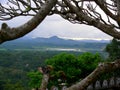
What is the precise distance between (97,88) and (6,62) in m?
96.3

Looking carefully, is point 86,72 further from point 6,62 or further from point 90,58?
point 6,62

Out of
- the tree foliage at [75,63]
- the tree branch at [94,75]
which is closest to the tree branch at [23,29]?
the tree branch at [94,75]

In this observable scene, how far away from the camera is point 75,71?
99.3 ft

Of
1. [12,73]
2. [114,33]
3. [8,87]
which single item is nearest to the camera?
[114,33]

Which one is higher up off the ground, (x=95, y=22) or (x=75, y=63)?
(x=95, y=22)

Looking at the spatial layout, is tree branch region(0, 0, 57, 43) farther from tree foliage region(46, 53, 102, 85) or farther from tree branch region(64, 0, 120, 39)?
tree foliage region(46, 53, 102, 85)

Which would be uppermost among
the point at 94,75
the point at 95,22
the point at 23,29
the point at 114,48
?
the point at 23,29

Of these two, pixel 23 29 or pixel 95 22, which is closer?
pixel 23 29

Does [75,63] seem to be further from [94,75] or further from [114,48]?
[94,75]

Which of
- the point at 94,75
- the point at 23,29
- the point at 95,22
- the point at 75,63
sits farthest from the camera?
the point at 75,63

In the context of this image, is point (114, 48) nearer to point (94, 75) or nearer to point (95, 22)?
point (95, 22)

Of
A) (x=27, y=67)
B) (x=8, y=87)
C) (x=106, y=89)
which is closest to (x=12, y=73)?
(x=27, y=67)

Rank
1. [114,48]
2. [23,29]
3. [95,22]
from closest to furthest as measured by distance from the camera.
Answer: [23,29] → [95,22] → [114,48]

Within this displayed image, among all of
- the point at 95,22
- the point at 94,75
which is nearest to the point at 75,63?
the point at 95,22
